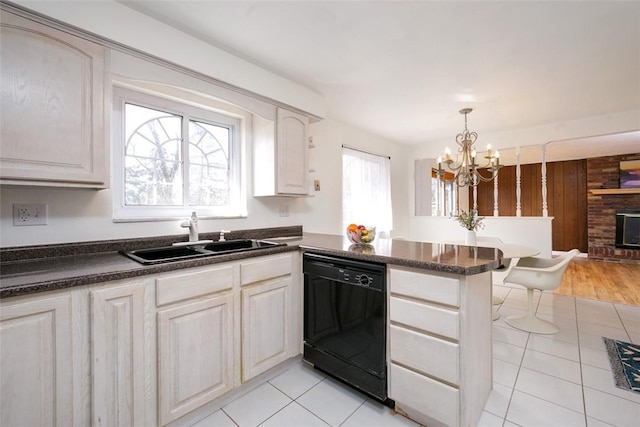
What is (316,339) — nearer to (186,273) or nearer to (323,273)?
(323,273)

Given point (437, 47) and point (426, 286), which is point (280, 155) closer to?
point (437, 47)

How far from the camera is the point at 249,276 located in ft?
5.88

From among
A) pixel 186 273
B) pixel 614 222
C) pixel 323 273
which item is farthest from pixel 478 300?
pixel 614 222

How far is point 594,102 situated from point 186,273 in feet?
14.3

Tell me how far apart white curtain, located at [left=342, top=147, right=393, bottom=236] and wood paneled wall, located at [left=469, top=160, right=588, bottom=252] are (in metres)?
4.83

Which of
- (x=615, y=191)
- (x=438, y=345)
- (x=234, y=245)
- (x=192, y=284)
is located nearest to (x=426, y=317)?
(x=438, y=345)

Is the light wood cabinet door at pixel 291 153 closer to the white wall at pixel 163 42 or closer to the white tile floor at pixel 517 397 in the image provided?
the white wall at pixel 163 42

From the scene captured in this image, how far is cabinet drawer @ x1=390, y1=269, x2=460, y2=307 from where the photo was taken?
4.47ft

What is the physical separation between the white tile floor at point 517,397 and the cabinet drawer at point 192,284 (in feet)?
2.39

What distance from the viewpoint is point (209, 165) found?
97.0 inches

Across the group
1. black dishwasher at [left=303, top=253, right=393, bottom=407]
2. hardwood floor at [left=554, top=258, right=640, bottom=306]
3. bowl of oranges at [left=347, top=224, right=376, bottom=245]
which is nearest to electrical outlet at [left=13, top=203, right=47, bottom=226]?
black dishwasher at [left=303, top=253, right=393, bottom=407]

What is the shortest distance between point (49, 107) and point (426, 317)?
2.14 metres

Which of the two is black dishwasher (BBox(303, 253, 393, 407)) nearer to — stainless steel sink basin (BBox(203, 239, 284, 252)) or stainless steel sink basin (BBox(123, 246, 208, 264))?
stainless steel sink basin (BBox(203, 239, 284, 252))

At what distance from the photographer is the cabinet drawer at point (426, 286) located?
136 cm
